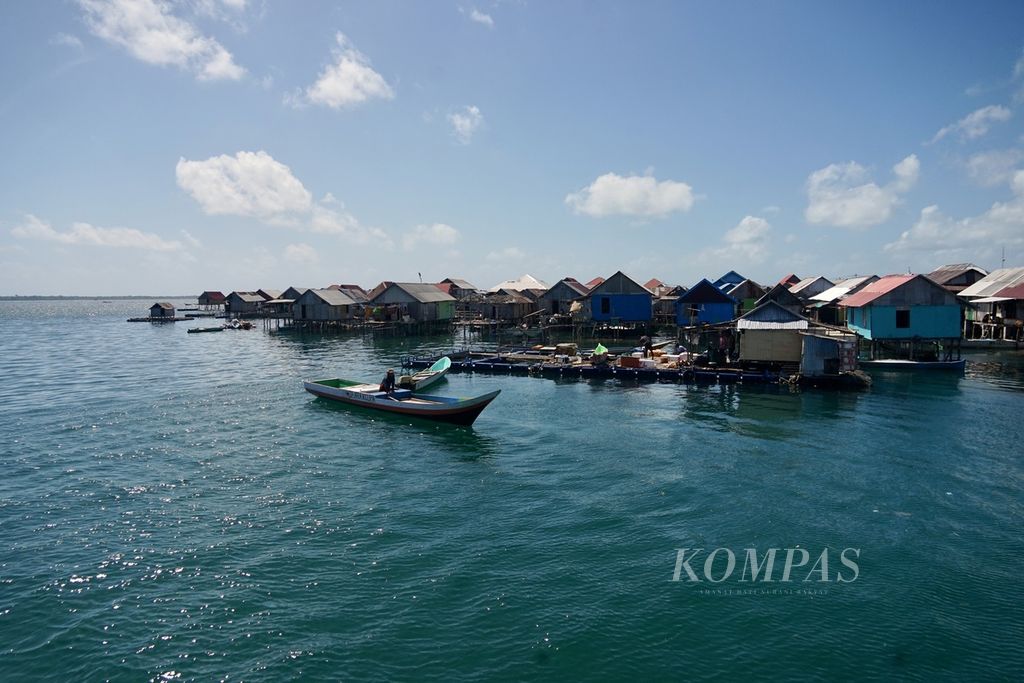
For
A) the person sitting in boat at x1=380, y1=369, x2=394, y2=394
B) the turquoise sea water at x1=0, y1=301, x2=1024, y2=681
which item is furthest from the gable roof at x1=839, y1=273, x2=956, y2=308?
the person sitting in boat at x1=380, y1=369, x2=394, y2=394

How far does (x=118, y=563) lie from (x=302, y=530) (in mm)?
3808

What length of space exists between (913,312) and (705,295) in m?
12.0

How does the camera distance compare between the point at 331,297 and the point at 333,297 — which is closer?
the point at 331,297

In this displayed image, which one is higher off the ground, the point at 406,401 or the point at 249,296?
the point at 249,296

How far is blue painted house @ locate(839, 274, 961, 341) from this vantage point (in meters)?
35.2

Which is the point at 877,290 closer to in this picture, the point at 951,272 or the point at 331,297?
the point at 951,272

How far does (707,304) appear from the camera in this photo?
138 ft

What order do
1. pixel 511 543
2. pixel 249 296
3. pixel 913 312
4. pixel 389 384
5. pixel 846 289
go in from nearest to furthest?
pixel 511 543, pixel 389 384, pixel 913 312, pixel 846 289, pixel 249 296

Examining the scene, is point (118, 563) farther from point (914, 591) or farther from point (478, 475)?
point (914, 591)

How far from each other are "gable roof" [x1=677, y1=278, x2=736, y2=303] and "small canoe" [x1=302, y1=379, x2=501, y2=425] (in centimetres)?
2108

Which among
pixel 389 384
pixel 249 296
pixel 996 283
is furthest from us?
pixel 249 296

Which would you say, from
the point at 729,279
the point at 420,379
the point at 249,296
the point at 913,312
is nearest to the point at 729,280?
the point at 729,279

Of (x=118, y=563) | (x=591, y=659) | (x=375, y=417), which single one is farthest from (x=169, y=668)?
(x=375, y=417)

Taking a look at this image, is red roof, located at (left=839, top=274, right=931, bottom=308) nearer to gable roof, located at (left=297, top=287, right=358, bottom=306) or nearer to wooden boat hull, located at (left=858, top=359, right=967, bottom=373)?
wooden boat hull, located at (left=858, top=359, right=967, bottom=373)
